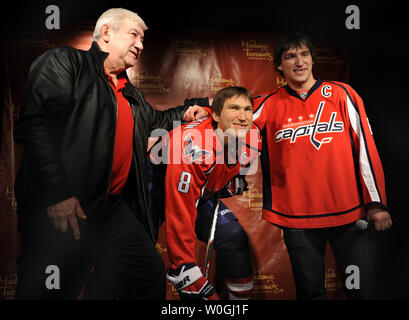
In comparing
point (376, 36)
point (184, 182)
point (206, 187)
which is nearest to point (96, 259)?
point (184, 182)

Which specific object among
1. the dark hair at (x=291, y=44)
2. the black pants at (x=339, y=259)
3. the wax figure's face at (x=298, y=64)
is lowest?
the black pants at (x=339, y=259)

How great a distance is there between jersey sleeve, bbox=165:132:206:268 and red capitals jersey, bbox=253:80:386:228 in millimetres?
442

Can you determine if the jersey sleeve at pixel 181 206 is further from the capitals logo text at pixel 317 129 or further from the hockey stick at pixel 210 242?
the capitals logo text at pixel 317 129

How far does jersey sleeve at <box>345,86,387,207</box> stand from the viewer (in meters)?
1.82

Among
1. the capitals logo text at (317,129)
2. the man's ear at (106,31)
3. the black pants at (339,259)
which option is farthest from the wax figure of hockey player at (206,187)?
the man's ear at (106,31)

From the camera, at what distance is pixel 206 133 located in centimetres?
188

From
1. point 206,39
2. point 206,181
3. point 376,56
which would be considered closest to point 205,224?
point 206,181

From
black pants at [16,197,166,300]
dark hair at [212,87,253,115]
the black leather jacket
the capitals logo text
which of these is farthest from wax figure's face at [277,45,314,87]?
black pants at [16,197,166,300]

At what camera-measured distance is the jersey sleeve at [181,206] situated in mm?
1784

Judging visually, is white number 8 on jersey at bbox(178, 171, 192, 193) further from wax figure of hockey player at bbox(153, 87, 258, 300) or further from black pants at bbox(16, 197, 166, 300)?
black pants at bbox(16, 197, 166, 300)

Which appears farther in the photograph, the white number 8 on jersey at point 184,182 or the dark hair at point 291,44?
the dark hair at point 291,44

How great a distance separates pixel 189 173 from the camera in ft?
5.97

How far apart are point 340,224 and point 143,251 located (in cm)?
101
